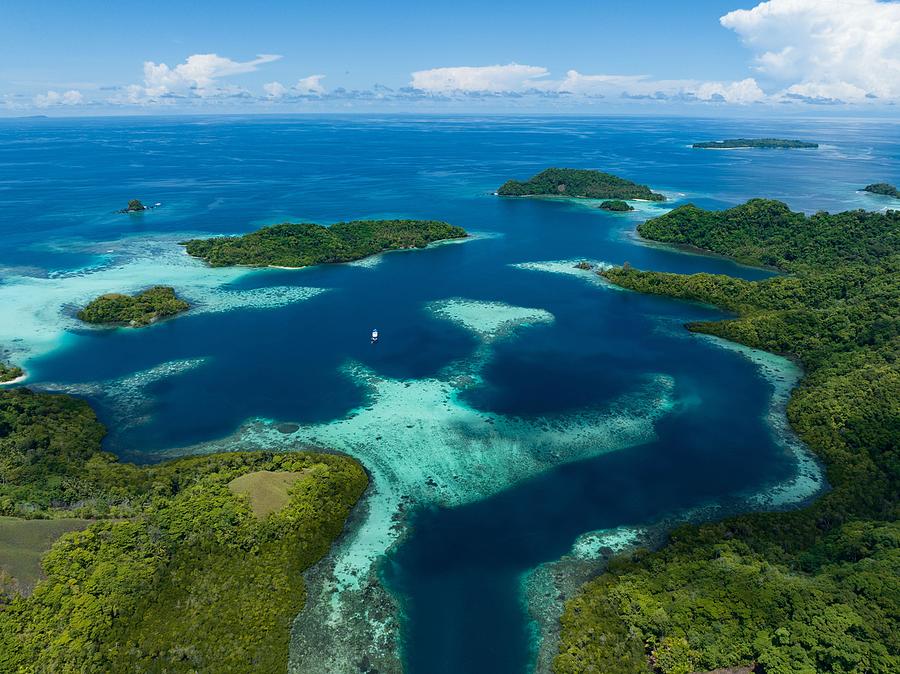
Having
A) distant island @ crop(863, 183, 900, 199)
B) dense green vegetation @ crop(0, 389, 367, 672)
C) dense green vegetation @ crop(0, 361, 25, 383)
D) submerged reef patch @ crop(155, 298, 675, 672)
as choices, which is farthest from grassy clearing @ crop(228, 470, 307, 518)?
distant island @ crop(863, 183, 900, 199)

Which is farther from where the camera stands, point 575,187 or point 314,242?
point 575,187

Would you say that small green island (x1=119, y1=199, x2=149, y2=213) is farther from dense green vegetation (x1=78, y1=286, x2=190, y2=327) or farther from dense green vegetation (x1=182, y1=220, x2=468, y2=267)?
dense green vegetation (x1=78, y1=286, x2=190, y2=327)

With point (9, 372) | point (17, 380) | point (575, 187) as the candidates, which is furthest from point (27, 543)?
point (575, 187)

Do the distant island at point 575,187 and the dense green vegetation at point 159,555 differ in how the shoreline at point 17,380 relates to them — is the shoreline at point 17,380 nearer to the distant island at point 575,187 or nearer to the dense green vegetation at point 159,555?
the dense green vegetation at point 159,555

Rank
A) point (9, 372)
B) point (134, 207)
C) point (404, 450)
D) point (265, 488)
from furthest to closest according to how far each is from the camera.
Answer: point (134, 207)
point (9, 372)
point (404, 450)
point (265, 488)

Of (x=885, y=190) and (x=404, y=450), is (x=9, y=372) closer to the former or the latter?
(x=404, y=450)
